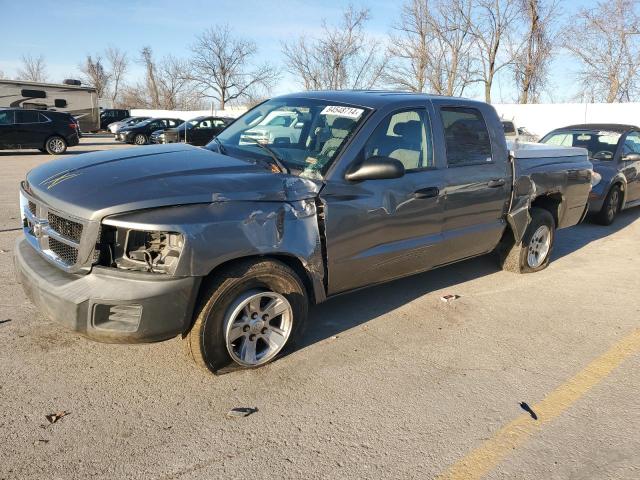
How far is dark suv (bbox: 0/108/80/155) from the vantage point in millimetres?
16953

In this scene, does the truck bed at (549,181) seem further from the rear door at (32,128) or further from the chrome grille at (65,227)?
the rear door at (32,128)

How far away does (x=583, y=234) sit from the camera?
8188 millimetres

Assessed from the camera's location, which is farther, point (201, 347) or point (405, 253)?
point (405, 253)

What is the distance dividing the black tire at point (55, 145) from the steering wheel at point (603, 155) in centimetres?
1727

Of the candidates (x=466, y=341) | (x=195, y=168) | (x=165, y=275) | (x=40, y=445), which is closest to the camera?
(x=40, y=445)

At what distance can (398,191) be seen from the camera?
3.90m

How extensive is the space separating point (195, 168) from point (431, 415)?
2162mm

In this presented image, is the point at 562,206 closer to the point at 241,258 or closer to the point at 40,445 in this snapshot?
the point at 241,258

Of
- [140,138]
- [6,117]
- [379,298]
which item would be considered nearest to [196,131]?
[140,138]

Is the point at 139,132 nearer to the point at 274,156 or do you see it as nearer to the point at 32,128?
the point at 32,128

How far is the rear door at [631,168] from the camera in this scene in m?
8.89

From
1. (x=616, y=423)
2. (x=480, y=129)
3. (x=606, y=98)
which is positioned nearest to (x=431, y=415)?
(x=616, y=423)

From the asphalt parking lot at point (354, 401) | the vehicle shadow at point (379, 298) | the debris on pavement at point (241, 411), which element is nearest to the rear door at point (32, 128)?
the asphalt parking lot at point (354, 401)

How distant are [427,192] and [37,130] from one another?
17626 millimetres
